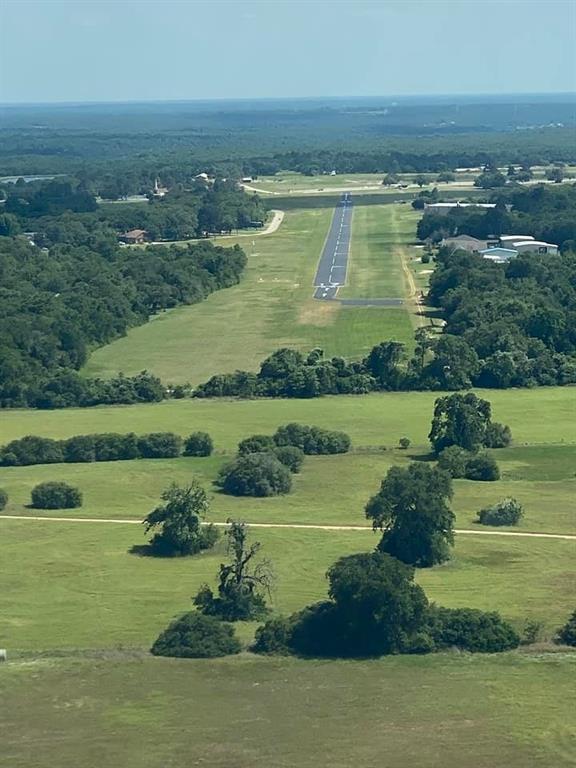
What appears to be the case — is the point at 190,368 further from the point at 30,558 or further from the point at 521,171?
the point at 521,171

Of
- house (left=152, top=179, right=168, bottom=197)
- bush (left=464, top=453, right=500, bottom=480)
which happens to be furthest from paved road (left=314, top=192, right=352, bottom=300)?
bush (left=464, top=453, right=500, bottom=480)

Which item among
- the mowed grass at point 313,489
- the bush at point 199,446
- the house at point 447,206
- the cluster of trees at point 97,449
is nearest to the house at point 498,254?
the house at point 447,206

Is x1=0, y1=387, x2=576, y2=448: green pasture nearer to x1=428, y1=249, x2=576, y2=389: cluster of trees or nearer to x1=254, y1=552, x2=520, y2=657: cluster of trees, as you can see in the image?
x1=428, y1=249, x2=576, y2=389: cluster of trees

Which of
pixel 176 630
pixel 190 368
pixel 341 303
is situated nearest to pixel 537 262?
pixel 341 303

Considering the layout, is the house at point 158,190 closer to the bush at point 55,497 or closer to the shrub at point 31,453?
the shrub at point 31,453

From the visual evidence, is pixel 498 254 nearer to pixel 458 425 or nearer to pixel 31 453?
pixel 458 425

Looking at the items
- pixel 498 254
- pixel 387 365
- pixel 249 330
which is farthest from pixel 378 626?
pixel 498 254

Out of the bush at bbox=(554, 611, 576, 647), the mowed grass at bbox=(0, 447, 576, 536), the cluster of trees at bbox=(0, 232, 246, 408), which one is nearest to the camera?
the bush at bbox=(554, 611, 576, 647)
